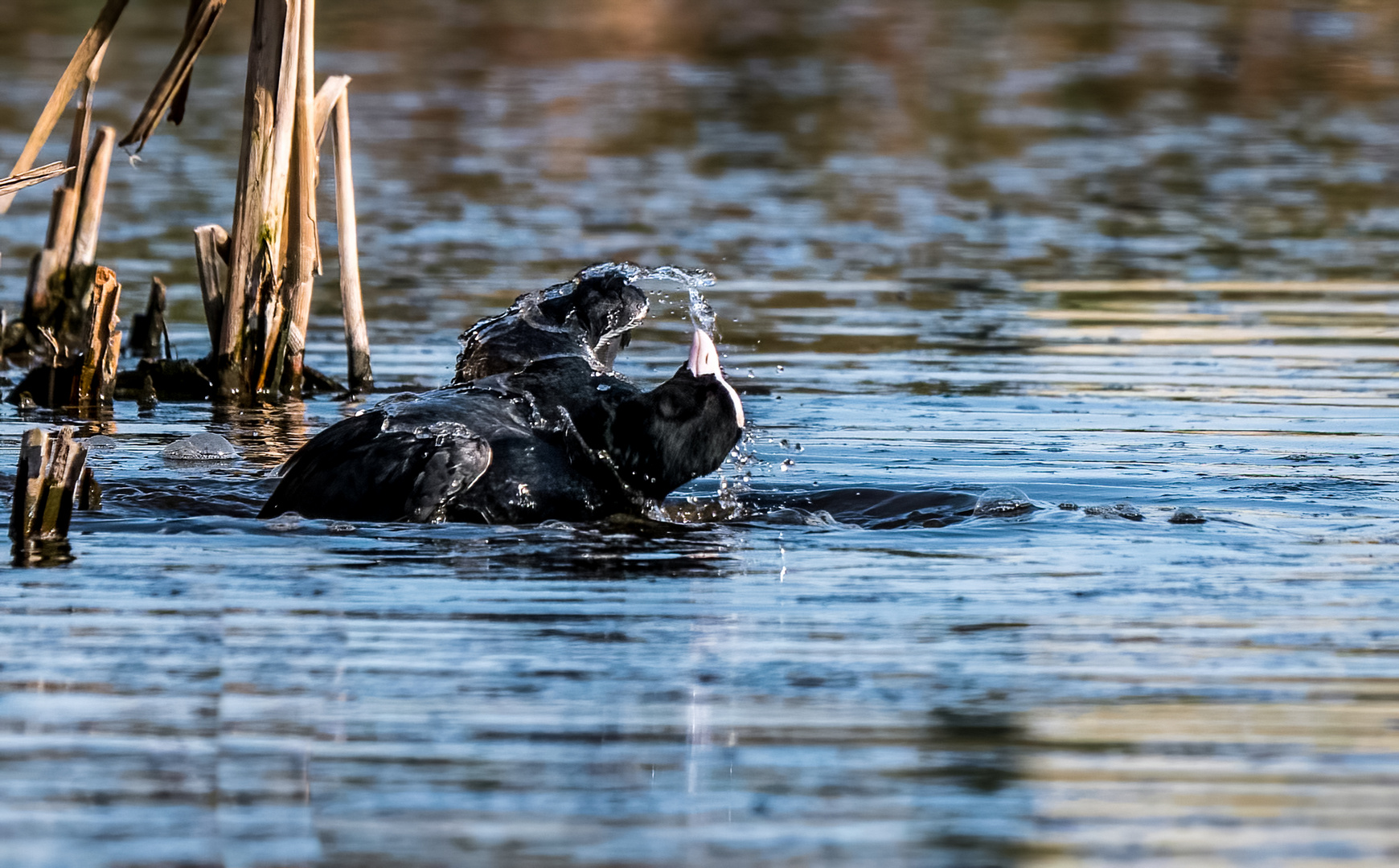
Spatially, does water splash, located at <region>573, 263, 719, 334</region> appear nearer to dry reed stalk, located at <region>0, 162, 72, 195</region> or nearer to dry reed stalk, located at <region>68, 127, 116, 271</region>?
dry reed stalk, located at <region>0, 162, 72, 195</region>

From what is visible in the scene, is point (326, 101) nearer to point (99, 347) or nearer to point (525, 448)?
point (99, 347)

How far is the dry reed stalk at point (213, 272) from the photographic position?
979 centimetres

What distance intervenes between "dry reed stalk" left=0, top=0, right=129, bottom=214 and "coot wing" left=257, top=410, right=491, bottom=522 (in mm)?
2345

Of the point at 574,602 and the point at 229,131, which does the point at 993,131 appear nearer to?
the point at 229,131

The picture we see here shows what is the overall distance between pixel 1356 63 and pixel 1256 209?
11378 mm

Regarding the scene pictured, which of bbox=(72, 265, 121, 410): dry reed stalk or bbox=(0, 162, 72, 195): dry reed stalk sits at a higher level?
bbox=(0, 162, 72, 195): dry reed stalk

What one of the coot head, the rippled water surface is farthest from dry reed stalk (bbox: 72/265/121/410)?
the coot head

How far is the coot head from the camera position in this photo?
23.0 feet

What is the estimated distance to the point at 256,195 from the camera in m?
9.55

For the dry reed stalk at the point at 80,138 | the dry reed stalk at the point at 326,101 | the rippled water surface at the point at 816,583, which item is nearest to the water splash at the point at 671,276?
the rippled water surface at the point at 816,583

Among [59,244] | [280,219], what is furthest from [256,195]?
[59,244]

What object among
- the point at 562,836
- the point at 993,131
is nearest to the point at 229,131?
the point at 993,131

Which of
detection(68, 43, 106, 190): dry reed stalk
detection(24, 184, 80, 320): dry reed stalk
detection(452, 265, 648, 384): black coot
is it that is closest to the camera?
detection(452, 265, 648, 384): black coot

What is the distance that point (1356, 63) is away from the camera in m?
26.9
